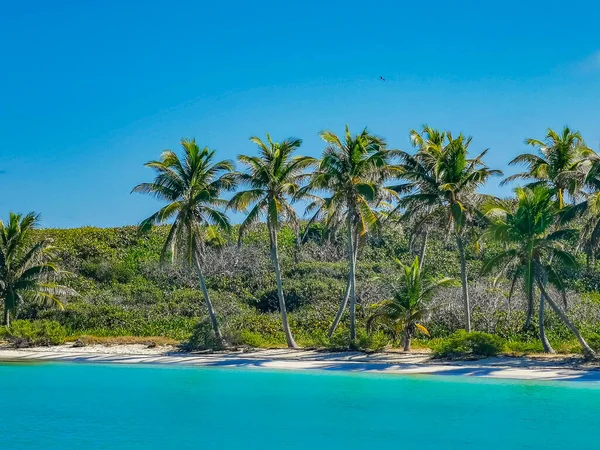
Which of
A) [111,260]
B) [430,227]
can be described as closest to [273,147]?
[430,227]

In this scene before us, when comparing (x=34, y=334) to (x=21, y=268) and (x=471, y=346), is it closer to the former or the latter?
(x=21, y=268)

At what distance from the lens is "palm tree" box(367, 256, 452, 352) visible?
25062 mm

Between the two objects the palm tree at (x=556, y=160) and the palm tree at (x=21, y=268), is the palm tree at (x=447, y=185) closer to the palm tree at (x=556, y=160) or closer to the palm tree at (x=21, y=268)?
the palm tree at (x=556, y=160)

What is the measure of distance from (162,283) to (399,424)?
31494 millimetres

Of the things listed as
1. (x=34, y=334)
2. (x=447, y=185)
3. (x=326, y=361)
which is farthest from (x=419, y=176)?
(x=34, y=334)

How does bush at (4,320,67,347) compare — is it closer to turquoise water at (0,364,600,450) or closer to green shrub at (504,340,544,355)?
turquoise water at (0,364,600,450)

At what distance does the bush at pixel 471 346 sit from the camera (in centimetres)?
2459

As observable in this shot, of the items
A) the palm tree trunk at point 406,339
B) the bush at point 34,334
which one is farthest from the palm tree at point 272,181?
the bush at point 34,334

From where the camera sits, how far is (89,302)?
38.8 metres

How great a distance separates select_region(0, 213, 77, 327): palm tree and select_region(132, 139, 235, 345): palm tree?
677cm

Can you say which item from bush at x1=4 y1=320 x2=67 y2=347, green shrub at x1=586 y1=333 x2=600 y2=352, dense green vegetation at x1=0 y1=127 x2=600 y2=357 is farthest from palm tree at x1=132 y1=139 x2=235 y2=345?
green shrub at x1=586 y1=333 x2=600 y2=352

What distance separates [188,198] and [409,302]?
10.2m

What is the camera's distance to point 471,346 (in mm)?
24891

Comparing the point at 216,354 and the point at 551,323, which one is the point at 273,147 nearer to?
the point at 216,354
